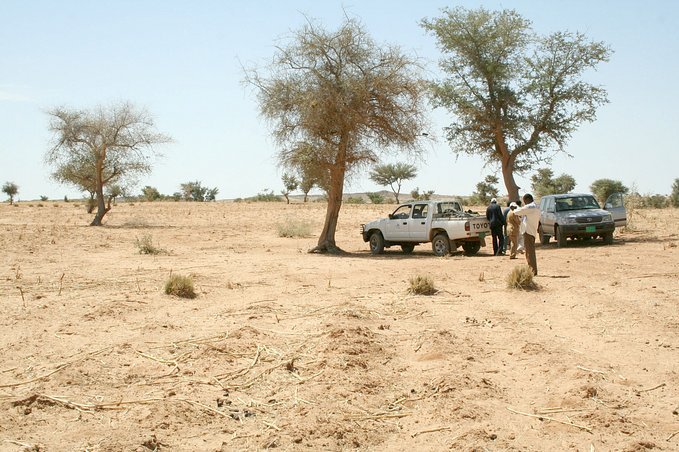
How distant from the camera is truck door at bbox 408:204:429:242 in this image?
22.7 meters

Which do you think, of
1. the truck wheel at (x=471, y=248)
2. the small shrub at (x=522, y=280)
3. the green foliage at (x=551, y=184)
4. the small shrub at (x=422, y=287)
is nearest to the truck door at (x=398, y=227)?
the truck wheel at (x=471, y=248)

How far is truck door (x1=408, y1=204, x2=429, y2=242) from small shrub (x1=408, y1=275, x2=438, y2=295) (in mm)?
9216

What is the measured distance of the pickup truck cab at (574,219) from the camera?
2394cm

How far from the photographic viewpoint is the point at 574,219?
2392 cm

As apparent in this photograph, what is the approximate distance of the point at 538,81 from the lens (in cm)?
2745

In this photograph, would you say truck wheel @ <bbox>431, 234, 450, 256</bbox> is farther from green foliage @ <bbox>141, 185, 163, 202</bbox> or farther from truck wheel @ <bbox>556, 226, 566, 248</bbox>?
green foliage @ <bbox>141, 185, 163, 202</bbox>

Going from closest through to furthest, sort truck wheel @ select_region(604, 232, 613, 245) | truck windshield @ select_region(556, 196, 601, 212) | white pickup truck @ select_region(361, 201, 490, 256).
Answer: white pickup truck @ select_region(361, 201, 490, 256) < truck wheel @ select_region(604, 232, 613, 245) < truck windshield @ select_region(556, 196, 601, 212)

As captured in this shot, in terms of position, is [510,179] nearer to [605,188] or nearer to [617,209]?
[617,209]

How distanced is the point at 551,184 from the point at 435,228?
43.7m

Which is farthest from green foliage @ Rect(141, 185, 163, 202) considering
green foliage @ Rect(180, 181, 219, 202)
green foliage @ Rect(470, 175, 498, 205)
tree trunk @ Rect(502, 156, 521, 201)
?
tree trunk @ Rect(502, 156, 521, 201)

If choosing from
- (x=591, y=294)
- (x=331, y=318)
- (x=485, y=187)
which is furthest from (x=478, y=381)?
(x=485, y=187)

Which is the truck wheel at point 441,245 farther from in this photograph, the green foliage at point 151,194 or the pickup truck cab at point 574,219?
the green foliage at point 151,194

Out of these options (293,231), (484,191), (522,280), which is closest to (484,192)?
(484,191)

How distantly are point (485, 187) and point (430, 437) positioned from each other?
2362 inches
